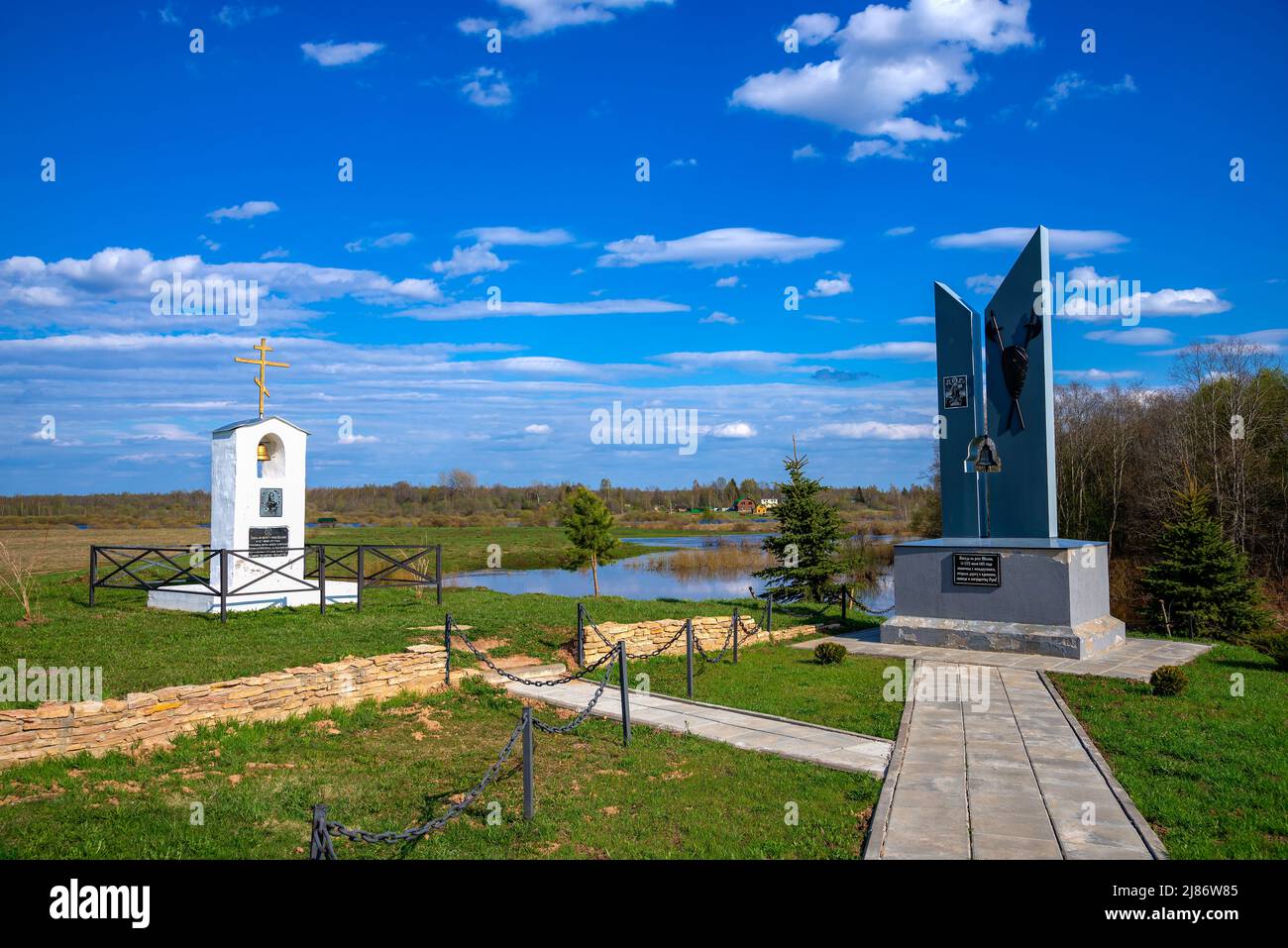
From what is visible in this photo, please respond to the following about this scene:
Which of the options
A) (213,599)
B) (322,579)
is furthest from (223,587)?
(322,579)

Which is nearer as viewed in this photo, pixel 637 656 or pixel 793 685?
pixel 793 685

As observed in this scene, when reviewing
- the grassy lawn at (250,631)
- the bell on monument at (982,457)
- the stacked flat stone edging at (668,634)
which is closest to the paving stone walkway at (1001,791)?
the stacked flat stone edging at (668,634)

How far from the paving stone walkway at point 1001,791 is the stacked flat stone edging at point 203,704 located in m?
6.50

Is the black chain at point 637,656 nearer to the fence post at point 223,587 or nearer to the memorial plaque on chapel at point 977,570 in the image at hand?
the memorial plaque on chapel at point 977,570

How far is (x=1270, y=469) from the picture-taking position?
30453 mm

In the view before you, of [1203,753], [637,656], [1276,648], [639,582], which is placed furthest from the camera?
[639,582]

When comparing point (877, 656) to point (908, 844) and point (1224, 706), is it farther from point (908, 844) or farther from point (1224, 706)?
point (908, 844)

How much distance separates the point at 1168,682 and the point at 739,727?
616 cm

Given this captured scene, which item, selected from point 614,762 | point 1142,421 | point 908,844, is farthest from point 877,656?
point 1142,421

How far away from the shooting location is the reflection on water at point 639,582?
3338 centimetres

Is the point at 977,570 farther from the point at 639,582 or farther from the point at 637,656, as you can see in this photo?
the point at 639,582

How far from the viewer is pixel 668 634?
51.2 feet

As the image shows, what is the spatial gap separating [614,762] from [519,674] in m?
4.45

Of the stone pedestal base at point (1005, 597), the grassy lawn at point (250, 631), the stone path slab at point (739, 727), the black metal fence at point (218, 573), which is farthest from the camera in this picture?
the black metal fence at point (218, 573)
